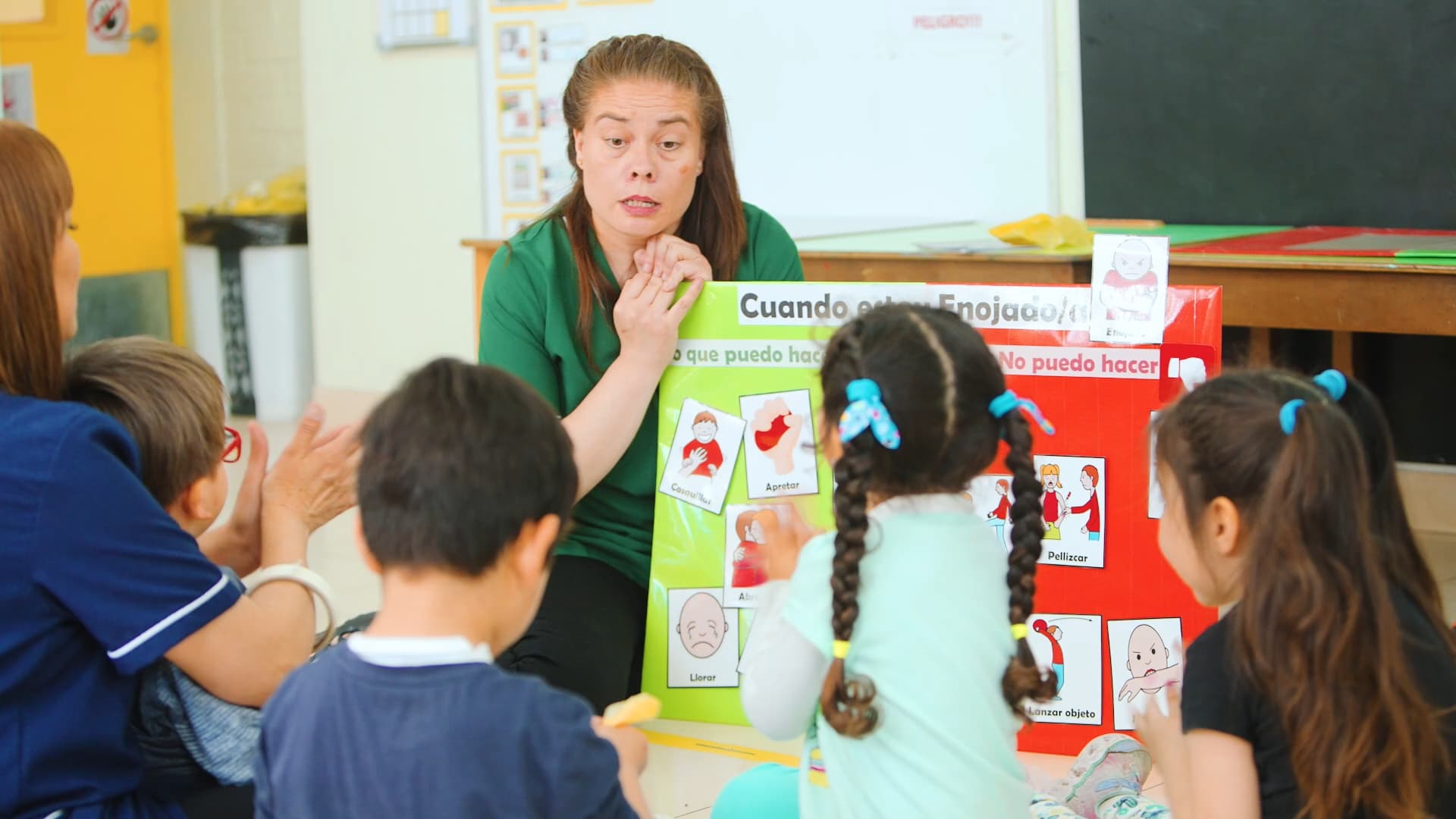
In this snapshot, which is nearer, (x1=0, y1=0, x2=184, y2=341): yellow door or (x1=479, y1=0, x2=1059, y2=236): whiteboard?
(x1=479, y1=0, x2=1059, y2=236): whiteboard

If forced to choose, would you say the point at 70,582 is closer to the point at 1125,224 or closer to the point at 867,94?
the point at 1125,224

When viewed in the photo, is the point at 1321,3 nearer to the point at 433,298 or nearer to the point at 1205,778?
the point at 1205,778

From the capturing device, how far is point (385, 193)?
202 inches

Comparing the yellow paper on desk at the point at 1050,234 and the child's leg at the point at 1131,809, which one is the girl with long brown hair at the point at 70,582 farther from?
the yellow paper on desk at the point at 1050,234

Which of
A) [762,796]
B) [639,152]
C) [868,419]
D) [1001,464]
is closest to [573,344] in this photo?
[639,152]

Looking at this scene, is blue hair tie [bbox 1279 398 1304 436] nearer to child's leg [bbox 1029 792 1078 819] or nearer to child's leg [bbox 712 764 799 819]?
child's leg [bbox 1029 792 1078 819]

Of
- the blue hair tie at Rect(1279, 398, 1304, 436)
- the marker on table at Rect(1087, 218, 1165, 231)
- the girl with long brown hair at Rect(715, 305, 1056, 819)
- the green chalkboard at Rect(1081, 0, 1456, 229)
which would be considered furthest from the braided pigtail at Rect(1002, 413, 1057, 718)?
the green chalkboard at Rect(1081, 0, 1456, 229)

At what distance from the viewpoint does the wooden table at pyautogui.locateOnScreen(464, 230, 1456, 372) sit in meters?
2.53

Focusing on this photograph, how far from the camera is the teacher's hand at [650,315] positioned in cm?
207

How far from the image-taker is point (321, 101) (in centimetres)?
518

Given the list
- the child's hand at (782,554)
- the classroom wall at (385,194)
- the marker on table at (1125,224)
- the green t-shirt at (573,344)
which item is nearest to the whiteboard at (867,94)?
the marker on table at (1125,224)

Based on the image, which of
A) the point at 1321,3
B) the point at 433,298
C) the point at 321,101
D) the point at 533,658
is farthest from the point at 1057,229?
the point at 321,101

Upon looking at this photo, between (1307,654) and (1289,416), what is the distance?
0.21 m

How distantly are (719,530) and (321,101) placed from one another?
355 centimetres
